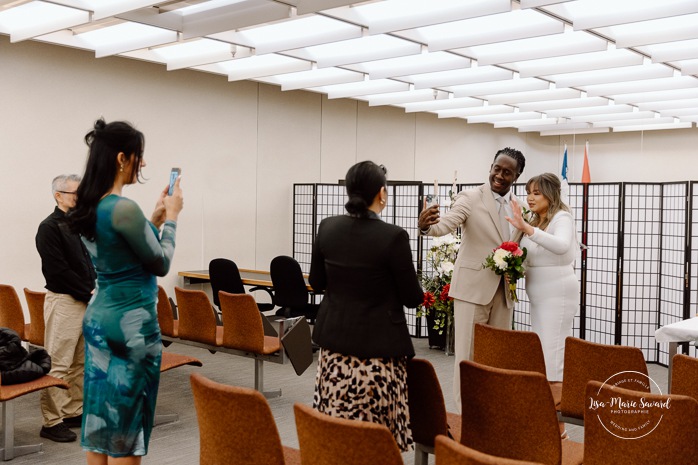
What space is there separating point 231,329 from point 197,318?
0.34 m

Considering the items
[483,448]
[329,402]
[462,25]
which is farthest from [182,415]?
[462,25]

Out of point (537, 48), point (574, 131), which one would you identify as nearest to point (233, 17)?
point (537, 48)

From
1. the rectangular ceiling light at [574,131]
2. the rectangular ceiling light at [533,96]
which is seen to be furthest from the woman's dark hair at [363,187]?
the rectangular ceiling light at [574,131]

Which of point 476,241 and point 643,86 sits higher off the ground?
point 643,86

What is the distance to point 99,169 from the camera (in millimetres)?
2568

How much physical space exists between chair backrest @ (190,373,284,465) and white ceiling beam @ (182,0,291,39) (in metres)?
3.57

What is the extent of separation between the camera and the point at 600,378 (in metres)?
3.25

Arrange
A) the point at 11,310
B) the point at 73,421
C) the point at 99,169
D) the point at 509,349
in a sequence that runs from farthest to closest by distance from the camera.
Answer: the point at 11,310
the point at 73,421
the point at 509,349
the point at 99,169

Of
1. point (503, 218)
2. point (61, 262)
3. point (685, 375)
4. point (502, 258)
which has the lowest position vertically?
point (685, 375)

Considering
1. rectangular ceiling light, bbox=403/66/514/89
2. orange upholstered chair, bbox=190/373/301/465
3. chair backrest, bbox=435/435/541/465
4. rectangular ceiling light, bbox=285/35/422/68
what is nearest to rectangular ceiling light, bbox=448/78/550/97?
rectangular ceiling light, bbox=403/66/514/89

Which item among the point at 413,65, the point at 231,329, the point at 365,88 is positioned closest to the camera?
the point at 231,329

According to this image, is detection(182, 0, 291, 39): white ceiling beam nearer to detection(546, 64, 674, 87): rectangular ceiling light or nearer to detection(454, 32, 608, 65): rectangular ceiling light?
detection(454, 32, 608, 65): rectangular ceiling light

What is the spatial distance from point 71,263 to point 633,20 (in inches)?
162

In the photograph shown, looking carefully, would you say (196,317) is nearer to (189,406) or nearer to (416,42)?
(189,406)
